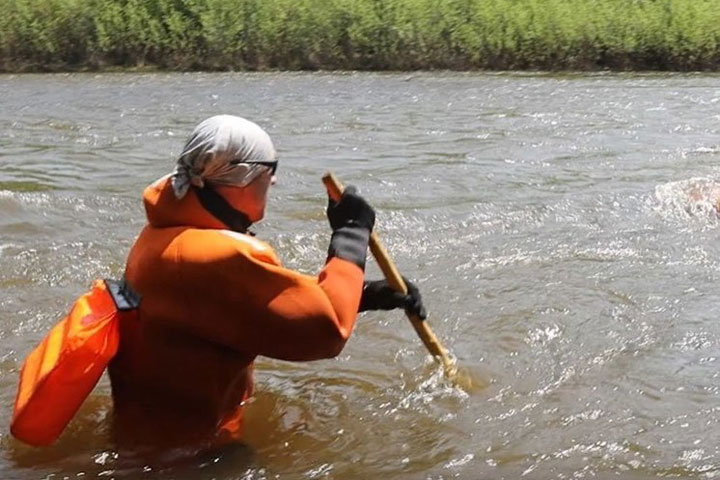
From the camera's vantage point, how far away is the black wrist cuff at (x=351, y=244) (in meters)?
3.78

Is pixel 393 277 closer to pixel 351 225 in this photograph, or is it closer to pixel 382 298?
pixel 382 298

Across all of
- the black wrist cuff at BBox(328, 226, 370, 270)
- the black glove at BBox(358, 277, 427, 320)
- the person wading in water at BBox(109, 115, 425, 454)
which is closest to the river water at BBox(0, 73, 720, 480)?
the person wading in water at BBox(109, 115, 425, 454)

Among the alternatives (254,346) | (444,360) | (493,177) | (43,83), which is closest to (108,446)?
(254,346)

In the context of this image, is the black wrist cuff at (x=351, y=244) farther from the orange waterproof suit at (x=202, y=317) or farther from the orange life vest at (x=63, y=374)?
the orange life vest at (x=63, y=374)

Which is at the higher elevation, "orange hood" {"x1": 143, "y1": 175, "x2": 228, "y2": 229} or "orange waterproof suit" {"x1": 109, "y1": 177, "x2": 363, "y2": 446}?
"orange hood" {"x1": 143, "y1": 175, "x2": 228, "y2": 229}

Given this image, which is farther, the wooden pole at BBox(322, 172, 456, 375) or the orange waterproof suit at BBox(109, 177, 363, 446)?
the wooden pole at BBox(322, 172, 456, 375)

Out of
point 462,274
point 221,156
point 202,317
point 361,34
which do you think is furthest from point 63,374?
point 361,34

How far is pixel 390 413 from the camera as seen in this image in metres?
4.61

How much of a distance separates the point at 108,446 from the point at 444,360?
4.74 feet

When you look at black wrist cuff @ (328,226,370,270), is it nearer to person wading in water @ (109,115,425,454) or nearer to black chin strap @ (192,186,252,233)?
person wading in water @ (109,115,425,454)

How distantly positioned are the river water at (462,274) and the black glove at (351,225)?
0.79 metres

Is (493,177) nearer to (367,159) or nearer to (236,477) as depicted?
(367,159)

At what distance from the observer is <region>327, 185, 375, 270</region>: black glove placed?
150 inches

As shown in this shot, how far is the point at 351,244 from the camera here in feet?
12.5
